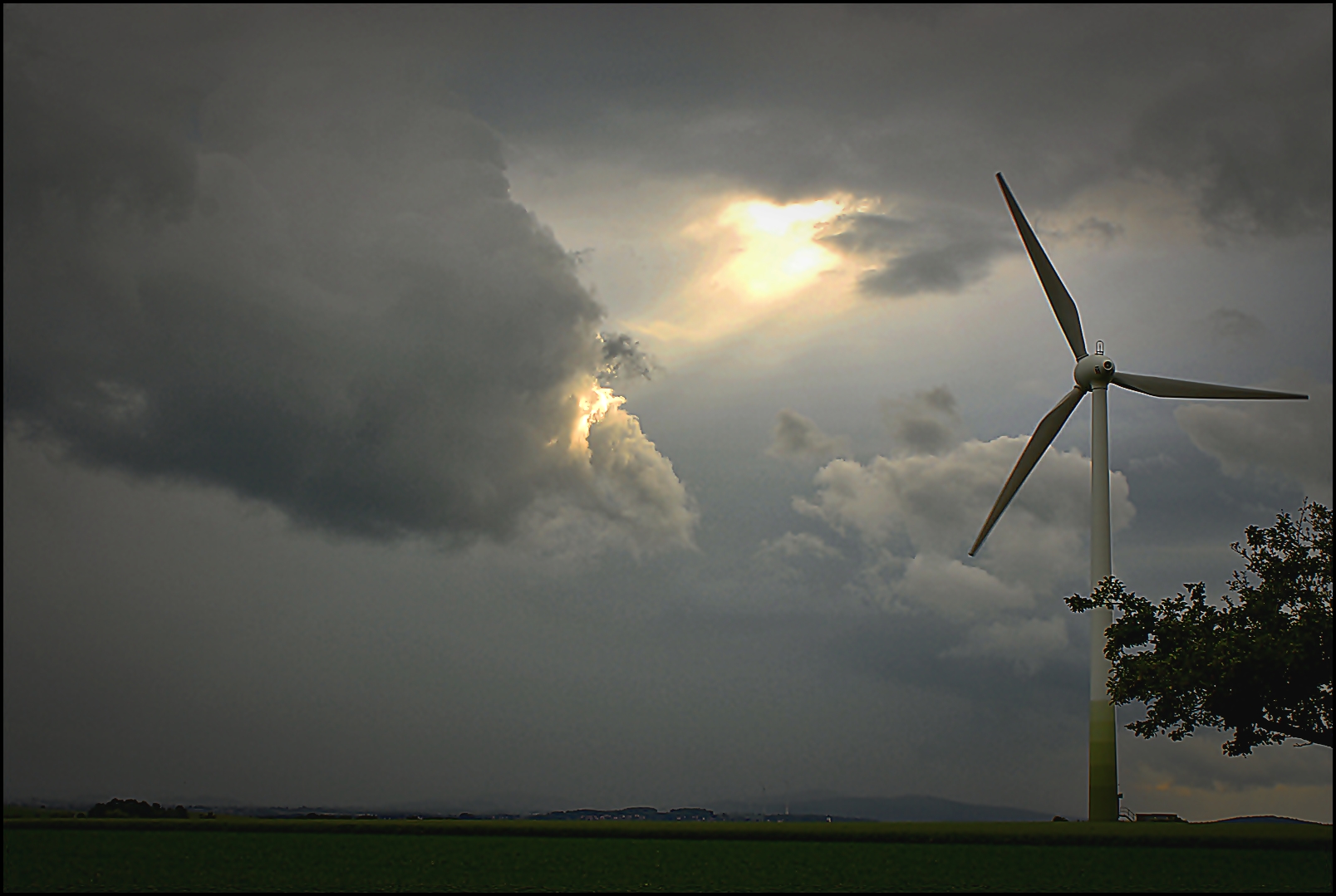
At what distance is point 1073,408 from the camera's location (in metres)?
90.7

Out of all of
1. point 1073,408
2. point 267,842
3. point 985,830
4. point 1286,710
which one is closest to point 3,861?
point 267,842

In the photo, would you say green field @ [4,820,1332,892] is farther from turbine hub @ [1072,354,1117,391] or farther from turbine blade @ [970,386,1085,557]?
turbine hub @ [1072,354,1117,391]

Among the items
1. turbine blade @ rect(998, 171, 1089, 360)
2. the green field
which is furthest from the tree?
turbine blade @ rect(998, 171, 1089, 360)

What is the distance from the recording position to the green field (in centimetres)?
4094

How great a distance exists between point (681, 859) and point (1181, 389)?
6177 centimetres

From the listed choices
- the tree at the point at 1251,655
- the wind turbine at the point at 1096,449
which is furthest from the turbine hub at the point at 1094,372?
the tree at the point at 1251,655

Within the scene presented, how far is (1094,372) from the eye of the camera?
8956cm

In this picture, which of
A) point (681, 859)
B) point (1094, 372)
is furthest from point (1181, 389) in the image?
point (681, 859)

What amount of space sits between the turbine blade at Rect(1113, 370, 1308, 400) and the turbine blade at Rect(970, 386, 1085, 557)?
620 cm

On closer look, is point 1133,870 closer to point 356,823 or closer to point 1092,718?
point 1092,718

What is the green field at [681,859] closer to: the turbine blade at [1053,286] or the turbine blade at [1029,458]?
the turbine blade at [1029,458]

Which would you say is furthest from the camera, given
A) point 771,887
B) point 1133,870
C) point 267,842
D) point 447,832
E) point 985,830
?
point 447,832

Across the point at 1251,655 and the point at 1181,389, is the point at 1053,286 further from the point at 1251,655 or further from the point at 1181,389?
the point at 1251,655

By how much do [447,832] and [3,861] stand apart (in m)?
33.3
